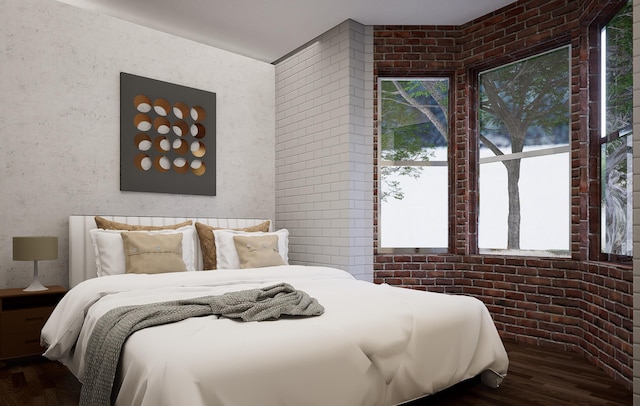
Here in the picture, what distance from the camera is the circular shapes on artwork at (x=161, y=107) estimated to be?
4656mm

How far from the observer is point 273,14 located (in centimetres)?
456

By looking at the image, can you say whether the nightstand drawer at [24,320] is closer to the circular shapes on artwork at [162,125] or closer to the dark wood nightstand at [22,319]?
the dark wood nightstand at [22,319]

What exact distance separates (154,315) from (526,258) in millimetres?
3341

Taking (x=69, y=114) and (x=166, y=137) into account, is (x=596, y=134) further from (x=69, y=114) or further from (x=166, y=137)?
(x=69, y=114)

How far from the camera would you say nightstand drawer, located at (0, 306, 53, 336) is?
3488 mm

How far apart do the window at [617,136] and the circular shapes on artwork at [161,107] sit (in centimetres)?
395

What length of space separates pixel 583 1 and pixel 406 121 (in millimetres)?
1863

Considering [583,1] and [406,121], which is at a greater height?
[583,1]

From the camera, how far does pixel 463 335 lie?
2730mm

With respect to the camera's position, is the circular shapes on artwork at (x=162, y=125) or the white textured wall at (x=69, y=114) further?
the circular shapes on artwork at (x=162, y=125)

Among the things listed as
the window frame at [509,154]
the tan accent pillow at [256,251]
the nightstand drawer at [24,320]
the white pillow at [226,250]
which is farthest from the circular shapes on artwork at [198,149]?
the window frame at [509,154]

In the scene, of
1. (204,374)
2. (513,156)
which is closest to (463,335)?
(204,374)

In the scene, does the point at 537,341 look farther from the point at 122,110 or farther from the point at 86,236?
the point at 122,110

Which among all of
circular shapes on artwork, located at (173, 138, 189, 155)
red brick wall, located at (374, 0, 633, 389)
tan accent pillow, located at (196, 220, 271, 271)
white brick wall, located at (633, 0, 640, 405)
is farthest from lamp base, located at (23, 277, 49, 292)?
white brick wall, located at (633, 0, 640, 405)
